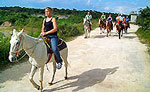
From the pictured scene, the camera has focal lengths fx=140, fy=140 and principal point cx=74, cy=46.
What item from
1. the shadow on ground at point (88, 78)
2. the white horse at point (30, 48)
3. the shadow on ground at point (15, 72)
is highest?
the white horse at point (30, 48)

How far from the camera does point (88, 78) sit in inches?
194

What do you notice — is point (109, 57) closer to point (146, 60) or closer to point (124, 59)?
point (124, 59)

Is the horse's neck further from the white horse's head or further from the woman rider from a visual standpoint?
the woman rider

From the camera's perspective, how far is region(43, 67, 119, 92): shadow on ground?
4.38 metres

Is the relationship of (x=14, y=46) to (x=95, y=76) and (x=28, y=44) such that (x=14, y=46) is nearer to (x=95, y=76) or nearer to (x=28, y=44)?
(x=28, y=44)

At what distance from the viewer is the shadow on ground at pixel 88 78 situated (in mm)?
4379

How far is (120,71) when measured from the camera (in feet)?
18.1

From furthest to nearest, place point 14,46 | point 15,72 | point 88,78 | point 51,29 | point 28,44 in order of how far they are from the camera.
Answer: point 15,72, point 88,78, point 51,29, point 28,44, point 14,46

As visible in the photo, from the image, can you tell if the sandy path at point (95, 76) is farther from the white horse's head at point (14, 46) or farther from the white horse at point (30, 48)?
the white horse's head at point (14, 46)

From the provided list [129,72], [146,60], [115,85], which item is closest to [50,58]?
[115,85]

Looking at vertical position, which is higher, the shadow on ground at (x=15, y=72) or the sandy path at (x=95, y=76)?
the shadow on ground at (x=15, y=72)

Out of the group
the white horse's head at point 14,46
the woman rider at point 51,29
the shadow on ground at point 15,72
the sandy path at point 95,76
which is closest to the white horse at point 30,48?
the white horse's head at point 14,46

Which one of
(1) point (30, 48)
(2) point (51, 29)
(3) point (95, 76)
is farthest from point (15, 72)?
(3) point (95, 76)

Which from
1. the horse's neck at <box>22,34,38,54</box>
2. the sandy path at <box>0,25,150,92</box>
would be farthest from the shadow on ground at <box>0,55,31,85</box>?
the horse's neck at <box>22,34,38,54</box>
